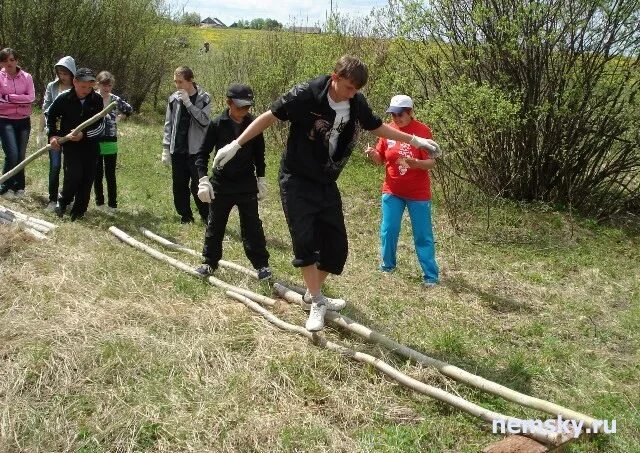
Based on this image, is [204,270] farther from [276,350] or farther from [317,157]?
[317,157]

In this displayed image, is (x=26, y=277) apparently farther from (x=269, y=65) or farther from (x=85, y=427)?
(x=269, y=65)

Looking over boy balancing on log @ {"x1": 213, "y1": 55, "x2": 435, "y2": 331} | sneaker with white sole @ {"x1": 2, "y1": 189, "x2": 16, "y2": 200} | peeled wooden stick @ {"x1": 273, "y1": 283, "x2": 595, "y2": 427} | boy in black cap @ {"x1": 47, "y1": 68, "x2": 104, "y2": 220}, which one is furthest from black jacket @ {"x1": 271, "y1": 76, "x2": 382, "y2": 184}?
sneaker with white sole @ {"x1": 2, "y1": 189, "x2": 16, "y2": 200}

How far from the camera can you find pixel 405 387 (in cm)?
383

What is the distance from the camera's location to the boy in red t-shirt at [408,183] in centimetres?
568

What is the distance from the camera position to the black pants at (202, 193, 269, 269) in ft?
17.7

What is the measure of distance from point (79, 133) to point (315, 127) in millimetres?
4001

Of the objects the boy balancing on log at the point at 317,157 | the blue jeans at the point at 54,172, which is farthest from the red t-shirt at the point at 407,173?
the blue jeans at the point at 54,172

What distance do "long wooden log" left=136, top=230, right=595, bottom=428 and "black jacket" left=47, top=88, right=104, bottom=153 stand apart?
342 centimetres

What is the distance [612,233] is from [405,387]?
228 inches

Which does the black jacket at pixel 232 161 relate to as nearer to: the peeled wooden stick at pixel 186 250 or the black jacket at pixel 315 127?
the peeled wooden stick at pixel 186 250

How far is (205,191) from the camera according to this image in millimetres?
4965

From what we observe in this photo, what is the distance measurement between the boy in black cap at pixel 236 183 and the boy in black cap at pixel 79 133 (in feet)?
8.01

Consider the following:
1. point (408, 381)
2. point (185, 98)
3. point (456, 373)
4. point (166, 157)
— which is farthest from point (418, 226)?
point (166, 157)

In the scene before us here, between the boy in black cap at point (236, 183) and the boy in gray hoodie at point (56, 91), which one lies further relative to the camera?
the boy in gray hoodie at point (56, 91)
